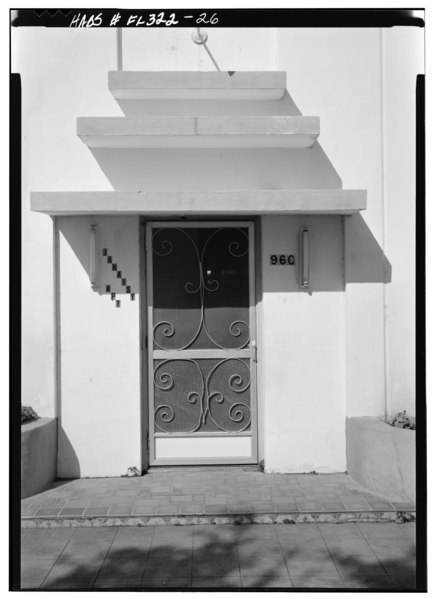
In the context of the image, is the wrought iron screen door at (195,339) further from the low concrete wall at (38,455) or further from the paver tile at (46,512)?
the paver tile at (46,512)

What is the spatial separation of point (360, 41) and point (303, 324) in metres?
2.82

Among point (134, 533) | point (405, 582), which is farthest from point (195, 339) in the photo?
point (405, 582)

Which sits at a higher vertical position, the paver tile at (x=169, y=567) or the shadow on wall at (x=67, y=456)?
the shadow on wall at (x=67, y=456)

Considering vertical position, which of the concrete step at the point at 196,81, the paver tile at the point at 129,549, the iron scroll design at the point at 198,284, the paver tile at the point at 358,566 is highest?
the concrete step at the point at 196,81

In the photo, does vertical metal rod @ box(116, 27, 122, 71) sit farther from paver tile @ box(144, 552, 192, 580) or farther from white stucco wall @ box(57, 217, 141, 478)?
paver tile @ box(144, 552, 192, 580)

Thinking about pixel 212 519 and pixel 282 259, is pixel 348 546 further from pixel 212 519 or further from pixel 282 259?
pixel 282 259

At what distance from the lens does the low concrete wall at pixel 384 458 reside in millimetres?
5762

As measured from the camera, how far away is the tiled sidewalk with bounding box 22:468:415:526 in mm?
5570

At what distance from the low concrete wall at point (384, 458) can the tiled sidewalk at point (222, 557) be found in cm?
42

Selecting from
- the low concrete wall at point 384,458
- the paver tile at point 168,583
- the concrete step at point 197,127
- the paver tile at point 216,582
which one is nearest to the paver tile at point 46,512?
the paver tile at point 168,583

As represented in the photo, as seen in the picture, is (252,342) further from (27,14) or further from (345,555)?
(27,14)

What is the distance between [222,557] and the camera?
4.93 metres

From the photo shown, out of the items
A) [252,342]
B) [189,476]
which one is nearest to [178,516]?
[189,476]

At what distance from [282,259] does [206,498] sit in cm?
237
